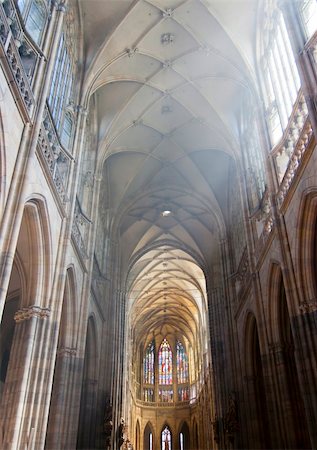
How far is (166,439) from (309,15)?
1568 inches

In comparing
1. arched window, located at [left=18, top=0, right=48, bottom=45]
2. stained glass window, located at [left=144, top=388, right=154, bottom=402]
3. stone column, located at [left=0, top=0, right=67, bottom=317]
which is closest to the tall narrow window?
stained glass window, located at [left=144, top=388, right=154, bottom=402]

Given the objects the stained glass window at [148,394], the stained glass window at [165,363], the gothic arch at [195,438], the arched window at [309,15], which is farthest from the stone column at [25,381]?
the stained glass window at [165,363]

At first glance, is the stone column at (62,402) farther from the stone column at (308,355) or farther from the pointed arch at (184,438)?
the pointed arch at (184,438)

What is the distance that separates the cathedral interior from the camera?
31.5 ft

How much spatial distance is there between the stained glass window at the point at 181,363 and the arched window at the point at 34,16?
3876 centimetres

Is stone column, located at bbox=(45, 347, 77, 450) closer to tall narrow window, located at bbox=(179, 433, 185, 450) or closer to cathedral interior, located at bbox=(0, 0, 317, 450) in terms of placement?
cathedral interior, located at bbox=(0, 0, 317, 450)

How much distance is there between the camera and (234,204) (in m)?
21.3

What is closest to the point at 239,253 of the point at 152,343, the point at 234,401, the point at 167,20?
the point at 234,401

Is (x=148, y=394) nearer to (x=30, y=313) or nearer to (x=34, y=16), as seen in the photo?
(x=30, y=313)

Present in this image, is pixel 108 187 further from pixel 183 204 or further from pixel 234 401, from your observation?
pixel 234 401

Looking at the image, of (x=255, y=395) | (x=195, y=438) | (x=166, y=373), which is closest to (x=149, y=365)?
(x=166, y=373)

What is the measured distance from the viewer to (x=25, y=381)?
9133 mm

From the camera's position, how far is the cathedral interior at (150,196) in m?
9.61

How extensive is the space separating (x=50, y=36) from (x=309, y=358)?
9.83 metres
